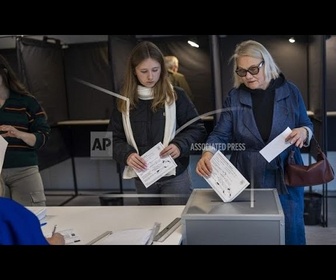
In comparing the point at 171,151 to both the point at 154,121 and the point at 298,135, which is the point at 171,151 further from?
the point at 298,135

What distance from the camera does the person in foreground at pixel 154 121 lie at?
1.78 metres

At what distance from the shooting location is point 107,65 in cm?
182

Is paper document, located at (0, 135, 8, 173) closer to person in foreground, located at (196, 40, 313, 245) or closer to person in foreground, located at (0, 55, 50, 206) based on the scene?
person in foreground, located at (0, 55, 50, 206)

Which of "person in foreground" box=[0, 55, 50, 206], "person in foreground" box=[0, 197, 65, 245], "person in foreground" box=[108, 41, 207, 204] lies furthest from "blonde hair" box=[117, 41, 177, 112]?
"person in foreground" box=[0, 197, 65, 245]

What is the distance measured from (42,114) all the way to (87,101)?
238 millimetres

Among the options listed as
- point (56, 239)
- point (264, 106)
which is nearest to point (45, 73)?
point (56, 239)

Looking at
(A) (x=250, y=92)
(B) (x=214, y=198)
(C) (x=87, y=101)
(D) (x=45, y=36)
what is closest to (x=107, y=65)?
(C) (x=87, y=101)

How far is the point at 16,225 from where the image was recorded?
3.96 ft

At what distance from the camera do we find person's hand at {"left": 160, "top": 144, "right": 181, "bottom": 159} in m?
1.83

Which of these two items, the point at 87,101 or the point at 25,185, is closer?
the point at 87,101

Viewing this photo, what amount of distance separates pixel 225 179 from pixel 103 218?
0.56m

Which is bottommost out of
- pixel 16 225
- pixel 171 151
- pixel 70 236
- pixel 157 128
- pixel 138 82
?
pixel 70 236

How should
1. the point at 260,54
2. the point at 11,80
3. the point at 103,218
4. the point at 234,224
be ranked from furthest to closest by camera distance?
the point at 11,80
the point at 103,218
the point at 260,54
the point at 234,224
